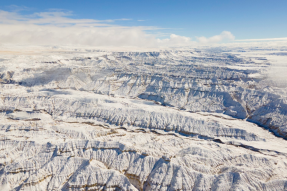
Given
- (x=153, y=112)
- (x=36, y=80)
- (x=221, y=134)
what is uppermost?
(x=36, y=80)

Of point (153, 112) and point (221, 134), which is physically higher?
point (153, 112)

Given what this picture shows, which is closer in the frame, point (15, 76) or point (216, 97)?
point (216, 97)

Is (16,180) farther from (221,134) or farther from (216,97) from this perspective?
(216,97)

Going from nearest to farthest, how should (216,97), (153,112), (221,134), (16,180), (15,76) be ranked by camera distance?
(16,180)
(221,134)
(153,112)
(216,97)
(15,76)

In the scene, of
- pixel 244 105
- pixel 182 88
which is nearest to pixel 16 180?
pixel 182 88

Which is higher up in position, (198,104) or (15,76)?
(15,76)

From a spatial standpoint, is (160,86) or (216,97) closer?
(216,97)

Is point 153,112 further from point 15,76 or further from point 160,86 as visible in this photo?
point 15,76

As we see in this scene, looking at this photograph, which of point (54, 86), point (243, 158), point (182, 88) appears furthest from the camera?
point (54, 86)

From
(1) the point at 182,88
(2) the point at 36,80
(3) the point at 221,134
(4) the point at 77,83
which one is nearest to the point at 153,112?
(3) the point at 221,134
